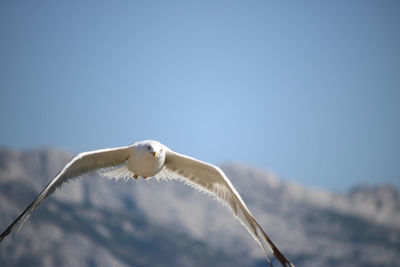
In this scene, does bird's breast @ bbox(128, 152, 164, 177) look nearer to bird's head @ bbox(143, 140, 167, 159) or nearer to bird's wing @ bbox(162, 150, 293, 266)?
bird's head @ bbox(143, 140, 167, 159)

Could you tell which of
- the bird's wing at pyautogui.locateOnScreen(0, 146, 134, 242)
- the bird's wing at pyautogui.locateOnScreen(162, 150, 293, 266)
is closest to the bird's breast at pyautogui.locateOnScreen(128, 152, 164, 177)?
the bird's wing at pyautogui.locateOnScreen(0, 146, 134, 242)

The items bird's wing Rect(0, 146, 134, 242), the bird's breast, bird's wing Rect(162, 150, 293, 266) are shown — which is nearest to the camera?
bird's wing Rect(0, 146, 134, 242)

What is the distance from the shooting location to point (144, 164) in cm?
1697

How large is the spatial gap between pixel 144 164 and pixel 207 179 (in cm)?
315

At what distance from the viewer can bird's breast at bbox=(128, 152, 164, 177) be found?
1680cm

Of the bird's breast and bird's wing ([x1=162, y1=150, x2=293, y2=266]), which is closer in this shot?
the bird's breast

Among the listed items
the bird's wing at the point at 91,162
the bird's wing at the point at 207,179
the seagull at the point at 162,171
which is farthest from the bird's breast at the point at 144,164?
the bird's wing at the point at 207,179

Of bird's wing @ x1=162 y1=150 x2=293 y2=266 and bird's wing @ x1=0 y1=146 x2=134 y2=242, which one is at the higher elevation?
bird's wing @ x1=162 y1=150 x2=293 y2=266

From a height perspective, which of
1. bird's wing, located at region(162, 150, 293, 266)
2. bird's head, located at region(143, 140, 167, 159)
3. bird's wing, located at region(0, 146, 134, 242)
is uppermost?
bird's wing, located at region(162, 150, 293, 266)

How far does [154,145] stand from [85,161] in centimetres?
274

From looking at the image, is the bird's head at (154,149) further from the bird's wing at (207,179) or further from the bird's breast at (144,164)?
the bird's wing at (207,179)

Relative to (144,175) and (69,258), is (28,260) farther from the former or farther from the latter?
(144,175)

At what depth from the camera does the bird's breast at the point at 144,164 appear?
16797 mm

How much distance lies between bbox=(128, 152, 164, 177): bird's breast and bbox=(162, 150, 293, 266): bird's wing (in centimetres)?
119
